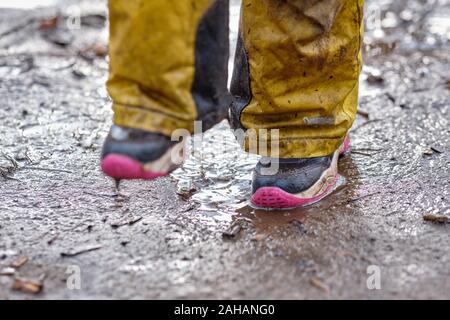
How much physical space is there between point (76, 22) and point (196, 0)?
8.61 feet

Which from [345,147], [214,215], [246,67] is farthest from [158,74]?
[345,147]

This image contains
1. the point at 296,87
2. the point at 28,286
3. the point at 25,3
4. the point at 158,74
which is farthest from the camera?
the point at 25,3

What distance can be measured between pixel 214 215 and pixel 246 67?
0.42 m

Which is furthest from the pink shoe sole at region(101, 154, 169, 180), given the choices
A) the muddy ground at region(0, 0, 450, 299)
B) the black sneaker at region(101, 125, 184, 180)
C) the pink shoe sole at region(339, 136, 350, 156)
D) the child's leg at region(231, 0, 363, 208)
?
the pink shoe sole at region(339, 136, 350, 156)

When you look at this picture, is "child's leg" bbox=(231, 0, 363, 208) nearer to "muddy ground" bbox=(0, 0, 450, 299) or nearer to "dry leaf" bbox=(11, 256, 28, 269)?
"muddy ground" bbox=(0, 0, 450, 299)

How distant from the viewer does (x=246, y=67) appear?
6.07 ft

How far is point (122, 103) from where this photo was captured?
1.50m

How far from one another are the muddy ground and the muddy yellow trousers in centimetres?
24

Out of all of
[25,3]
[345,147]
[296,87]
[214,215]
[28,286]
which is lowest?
[28,286]

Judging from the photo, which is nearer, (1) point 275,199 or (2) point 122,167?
(2) point 122,167

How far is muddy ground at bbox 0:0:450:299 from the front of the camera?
1.57m

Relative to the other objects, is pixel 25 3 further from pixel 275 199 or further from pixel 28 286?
pixel 28 286

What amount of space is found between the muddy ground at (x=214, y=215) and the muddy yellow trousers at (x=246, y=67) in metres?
0.24

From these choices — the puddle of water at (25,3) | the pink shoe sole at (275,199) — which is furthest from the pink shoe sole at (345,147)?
the puddle of water at (25,3)
